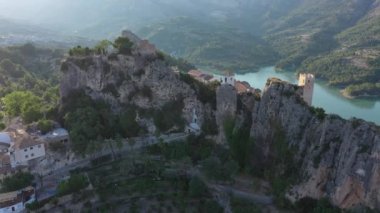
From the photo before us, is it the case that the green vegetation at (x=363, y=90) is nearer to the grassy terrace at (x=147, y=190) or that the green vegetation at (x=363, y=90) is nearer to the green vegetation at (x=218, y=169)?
the green vegetation at (x=218, y=169)

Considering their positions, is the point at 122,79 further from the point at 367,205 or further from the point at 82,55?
the point at 367,205

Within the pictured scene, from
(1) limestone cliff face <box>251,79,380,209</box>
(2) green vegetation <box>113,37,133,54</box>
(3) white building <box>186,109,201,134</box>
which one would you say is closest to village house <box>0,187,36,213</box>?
(3) white building <box>186,109,201,134</box>

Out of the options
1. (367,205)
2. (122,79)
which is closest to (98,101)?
(122,79)

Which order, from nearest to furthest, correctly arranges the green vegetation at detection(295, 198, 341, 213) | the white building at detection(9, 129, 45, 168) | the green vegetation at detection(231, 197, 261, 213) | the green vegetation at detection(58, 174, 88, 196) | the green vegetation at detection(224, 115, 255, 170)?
1. the green vegetation at detection(295, 198, 341, 213)
2. the green vegetation at detection(231, 197, 261, 213)
3. the green vegetation at detection(58, 174, 88, 196)
4. the white building at detection(9, 129, 45, 168)
5. the green vegetation at detection(224, 115, 255, 170)

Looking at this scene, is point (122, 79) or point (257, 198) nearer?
point (257, 198)

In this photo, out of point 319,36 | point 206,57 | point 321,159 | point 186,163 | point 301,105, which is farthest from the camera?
point 319,36

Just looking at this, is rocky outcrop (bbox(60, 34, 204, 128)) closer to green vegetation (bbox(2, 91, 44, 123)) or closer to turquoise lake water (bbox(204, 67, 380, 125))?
green vegetation (bbox(2, 91, 44, 123))

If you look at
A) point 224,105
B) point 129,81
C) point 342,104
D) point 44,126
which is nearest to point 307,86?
point 224,105
